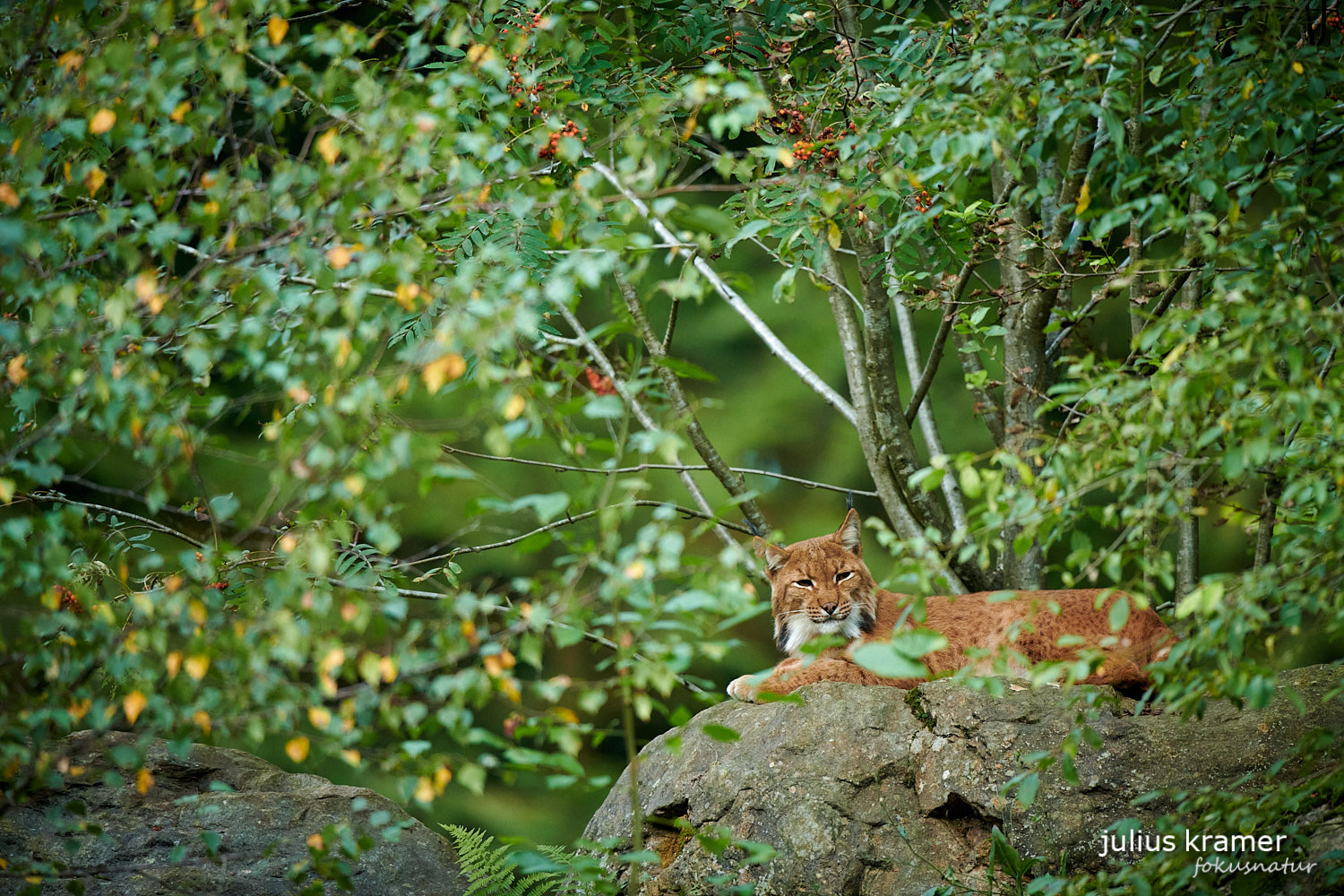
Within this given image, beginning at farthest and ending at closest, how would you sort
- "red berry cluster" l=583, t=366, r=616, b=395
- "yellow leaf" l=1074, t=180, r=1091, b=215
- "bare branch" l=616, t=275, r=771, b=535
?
"bare branch" l=616, t=275, r=771, b=535
"red berry cluster" l=583, t=366, r=616, b=395
"yellow leaf" l=1074, t=180, r=1091, b=215

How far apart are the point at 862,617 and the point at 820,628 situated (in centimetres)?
19

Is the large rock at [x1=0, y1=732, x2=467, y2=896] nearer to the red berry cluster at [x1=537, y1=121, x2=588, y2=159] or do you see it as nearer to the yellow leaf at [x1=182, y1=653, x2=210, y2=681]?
the yellow leaf at [x1=182, y1=653, x2=210, y2=681]

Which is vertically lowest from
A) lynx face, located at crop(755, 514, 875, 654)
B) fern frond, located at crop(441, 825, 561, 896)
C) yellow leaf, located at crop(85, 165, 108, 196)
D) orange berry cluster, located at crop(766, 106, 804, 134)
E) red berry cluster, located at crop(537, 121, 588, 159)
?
fern frond, located at crop(441, 825, 561, 896)

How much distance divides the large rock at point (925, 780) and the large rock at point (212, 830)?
972mm

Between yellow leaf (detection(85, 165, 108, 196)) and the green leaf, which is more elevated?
yellow leaf (detection(85, 165, 108, 196))

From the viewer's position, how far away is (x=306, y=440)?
2133 millimetres

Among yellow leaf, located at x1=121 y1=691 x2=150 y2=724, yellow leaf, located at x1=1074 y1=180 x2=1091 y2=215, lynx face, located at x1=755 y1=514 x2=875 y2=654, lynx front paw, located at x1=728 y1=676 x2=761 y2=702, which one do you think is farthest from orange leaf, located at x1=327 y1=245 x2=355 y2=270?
lynx face, located at x1=755 y1=514 x2=875 y2=654

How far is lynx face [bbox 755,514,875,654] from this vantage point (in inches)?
175

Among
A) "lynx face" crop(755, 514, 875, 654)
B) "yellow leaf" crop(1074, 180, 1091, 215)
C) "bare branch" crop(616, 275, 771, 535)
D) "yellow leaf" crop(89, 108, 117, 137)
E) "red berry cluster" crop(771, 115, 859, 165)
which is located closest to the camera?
"yellow leaf" crop(89, 108, 117, 137)

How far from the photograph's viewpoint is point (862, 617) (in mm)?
4539

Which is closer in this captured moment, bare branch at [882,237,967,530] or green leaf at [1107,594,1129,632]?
green leaf at [1107,594,1129,632]

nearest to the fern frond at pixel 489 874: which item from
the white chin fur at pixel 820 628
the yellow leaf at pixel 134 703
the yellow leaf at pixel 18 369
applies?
the white chin fur at pixel 820 628

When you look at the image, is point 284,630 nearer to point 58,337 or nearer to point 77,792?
point 58,337

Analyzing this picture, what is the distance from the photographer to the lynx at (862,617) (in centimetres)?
410
